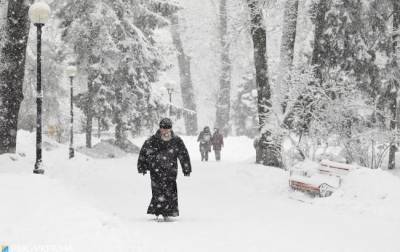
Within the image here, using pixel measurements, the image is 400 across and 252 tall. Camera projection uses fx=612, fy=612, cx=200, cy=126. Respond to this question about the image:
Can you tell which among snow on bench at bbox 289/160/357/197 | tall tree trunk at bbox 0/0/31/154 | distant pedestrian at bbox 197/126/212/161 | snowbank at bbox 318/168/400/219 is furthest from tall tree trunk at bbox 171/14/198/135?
snowbank at bbox 318/168/400/219

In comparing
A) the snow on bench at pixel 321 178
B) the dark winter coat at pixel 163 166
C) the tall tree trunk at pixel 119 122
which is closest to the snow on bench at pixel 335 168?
the snow on bench at pixel 321 178

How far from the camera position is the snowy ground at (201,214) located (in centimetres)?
734

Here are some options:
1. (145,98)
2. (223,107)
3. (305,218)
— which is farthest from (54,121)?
(305,218)

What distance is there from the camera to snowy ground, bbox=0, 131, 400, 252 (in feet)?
24.1

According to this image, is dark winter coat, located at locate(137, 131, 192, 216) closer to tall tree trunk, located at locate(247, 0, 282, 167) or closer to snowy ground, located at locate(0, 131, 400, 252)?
snowy ground, located at locate(0, 131, 400, 252)

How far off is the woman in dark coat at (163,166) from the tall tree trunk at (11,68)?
7.73 metres

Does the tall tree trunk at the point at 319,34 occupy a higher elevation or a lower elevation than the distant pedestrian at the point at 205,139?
higher

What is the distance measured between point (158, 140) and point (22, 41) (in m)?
8.22

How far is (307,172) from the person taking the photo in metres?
13.9

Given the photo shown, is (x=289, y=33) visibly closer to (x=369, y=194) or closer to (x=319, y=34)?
(x=319, y=34)

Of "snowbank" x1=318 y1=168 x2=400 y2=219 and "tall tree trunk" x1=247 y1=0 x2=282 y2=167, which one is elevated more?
"tall tree trunk" x1=247 y1=0 x2=282 y2=167

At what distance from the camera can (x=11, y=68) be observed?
16328 mm

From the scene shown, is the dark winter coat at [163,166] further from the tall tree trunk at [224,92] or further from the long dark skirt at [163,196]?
the tall tree trunk at [224,92]

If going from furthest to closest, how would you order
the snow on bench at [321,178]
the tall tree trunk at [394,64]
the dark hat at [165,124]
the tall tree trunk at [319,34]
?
the tall tree trunk at [394,64]
the tall tree trunk at [319,34]
the snow on bench at [321,178]
the dark hat at [165,124]
